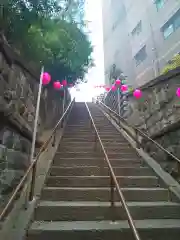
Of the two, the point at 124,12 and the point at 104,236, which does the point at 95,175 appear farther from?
the point at 124,12

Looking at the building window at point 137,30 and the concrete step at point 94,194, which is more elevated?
the building window at point 137,30

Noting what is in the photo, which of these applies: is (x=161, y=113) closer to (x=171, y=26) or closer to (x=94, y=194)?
(x=94, y=194)

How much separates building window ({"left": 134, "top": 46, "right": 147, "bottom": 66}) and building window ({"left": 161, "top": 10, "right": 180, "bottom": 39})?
226 centimetres

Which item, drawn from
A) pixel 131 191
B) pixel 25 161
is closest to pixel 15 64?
pixel 25 161

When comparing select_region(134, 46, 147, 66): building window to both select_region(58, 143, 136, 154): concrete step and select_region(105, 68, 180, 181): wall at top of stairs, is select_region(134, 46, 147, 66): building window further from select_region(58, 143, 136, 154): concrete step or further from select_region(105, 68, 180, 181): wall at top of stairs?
select_region(58, 143, 136, 154): concrete step

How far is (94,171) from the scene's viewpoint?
4.29 meters

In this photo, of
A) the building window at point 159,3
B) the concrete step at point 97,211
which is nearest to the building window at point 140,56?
the building window at point 159,3

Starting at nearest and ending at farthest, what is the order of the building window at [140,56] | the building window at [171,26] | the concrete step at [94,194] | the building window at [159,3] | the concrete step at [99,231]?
the concrete step at [99,231] < the concrete step at [94,194] < the building window at [171,26] < the building window at [159,3] < the building window at [140,56]

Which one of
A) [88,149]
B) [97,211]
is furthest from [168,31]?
[97,211]

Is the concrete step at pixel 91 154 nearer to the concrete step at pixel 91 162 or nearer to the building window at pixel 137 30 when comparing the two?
the concrete step at pixel 91 162

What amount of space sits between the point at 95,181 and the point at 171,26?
13813 mm

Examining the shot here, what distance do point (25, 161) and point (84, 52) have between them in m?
5.77

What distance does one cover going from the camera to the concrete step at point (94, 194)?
11.2 ft

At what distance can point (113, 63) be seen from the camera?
72.1 feet
